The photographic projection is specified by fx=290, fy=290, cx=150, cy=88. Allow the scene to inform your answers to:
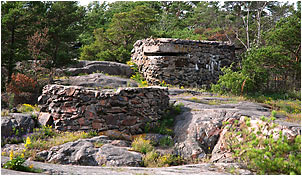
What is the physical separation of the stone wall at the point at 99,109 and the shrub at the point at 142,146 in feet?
3.08

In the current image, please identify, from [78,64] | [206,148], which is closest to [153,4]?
[78,64]

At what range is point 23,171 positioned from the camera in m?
4.79

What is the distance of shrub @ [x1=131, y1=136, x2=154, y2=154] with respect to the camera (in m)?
7.41

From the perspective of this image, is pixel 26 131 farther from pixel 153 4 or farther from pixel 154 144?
pixel 153 4

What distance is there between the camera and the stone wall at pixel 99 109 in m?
8.59

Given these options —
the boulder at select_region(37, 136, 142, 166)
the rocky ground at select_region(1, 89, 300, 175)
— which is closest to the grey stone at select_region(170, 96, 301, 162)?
the rocky ground at select_region(1, 89, 300, 175)

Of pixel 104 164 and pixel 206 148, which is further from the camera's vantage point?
pixel 206 148

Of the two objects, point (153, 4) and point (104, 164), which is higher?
point (153, 4)

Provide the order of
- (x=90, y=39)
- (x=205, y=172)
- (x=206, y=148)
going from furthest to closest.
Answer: (x=90, y=39)
(x=206, y=148)
(x=205, y=172)

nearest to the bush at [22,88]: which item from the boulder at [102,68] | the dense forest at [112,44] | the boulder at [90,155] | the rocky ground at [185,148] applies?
the dense forest at [112,44]

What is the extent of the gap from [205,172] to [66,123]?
4908 mm

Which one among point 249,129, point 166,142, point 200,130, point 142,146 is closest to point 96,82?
point 166,142

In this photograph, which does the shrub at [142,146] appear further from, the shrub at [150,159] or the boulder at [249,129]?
the boulder at [249,129]

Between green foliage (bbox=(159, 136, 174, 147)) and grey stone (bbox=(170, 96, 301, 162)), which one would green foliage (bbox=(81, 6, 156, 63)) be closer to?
grey stone (bbox=(170, 96, 301, 162))
